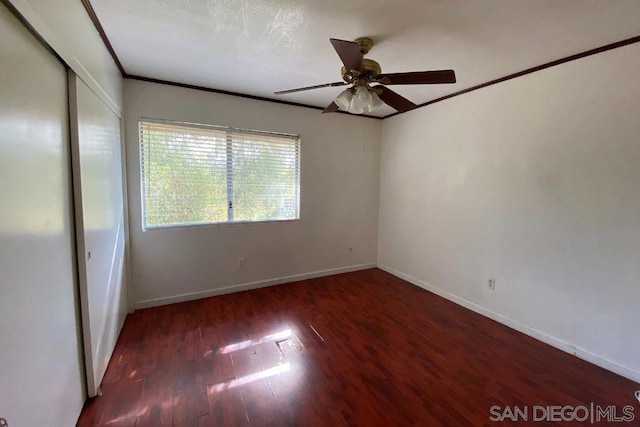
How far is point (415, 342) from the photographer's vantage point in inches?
92.6

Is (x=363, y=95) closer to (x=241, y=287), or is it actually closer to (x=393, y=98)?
(x=393, y=98)

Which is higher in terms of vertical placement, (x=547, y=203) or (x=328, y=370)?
(x=547, y=203)

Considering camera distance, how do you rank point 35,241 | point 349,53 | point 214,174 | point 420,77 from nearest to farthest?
point 35,241, point 349,53, point 420,77, point 214,174

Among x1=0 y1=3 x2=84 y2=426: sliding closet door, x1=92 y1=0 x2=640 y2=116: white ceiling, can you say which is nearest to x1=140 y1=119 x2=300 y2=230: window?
x1=92 y1=0 x2=640 y2=116: white ceiling

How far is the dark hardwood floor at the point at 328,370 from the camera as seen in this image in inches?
63.5

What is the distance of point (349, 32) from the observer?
72.9 inches

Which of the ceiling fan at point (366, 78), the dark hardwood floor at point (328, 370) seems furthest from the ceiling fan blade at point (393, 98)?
the dark hardwood floor at point (328, 370)

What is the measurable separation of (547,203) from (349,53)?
7.10ft

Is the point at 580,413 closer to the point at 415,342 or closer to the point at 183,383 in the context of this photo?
the point at 415,342

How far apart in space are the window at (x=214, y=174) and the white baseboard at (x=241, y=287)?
820 millimetres

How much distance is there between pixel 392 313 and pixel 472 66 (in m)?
2.51

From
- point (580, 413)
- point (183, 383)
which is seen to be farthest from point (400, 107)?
point (183, 383)

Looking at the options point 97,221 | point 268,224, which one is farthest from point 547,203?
point 97,221

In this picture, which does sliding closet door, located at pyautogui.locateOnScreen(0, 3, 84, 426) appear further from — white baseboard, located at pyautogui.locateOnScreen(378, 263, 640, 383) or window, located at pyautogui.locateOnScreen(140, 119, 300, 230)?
white baseboard, located at pyautogui.locateOnScreen(378, 263, 640, 383)
